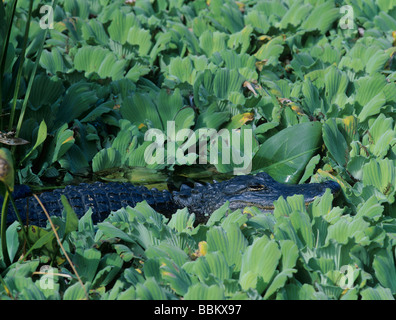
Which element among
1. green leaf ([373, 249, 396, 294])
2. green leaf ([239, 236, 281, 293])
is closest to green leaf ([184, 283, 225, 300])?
green leaf ([239, 236, 281, 293])

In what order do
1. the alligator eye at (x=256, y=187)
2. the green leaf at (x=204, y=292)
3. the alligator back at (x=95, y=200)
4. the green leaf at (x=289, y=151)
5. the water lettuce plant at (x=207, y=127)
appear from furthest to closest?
1. the green leaf at (x=289, y=151)
2. the alligator eye at (x=256, y=187)
3. the alligator back at (x=95, y=200)
4. the water lettuce plant at (x=207, y=127)
5. the green leaf at (x=204, y=292)

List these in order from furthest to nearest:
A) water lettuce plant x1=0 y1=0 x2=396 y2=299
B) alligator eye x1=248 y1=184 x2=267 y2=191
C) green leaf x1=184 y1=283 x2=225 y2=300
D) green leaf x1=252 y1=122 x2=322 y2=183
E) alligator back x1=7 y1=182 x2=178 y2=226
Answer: green leaf x1=252 y1=122 x2=322 y2=183 < alligator eye x1=248 y1=184 x2=267 y2=191 < alligator back x1=7 y1=182 x2=178 y2=226 < water lettuce plant x1=0 y1=0 x2=396 y2=299 < green leaf x1=184 y1=283 x2=225 y2=300

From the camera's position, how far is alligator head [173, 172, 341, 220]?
8.41 ft

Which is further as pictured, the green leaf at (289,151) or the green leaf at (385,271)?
the green leaf at (289,151)

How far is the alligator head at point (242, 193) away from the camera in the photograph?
2564 millimetres

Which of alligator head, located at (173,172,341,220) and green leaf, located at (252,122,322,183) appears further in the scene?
green leaf, located at (252,122,322,183)

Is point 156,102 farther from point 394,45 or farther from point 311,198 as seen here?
point 394,45

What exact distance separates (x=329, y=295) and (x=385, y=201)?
71cm

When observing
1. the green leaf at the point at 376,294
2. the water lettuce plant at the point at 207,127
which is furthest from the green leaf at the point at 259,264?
the green leaf at the point at 376,294

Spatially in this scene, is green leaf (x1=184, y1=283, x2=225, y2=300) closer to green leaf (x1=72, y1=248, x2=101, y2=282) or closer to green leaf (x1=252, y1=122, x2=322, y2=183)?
Result: green leaf (x1=72, y1=248, x2=101, y2=282)

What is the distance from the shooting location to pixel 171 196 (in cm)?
278

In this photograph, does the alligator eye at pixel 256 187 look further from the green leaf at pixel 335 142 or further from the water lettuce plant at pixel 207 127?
Answer: the green leaf at pixel 335 142

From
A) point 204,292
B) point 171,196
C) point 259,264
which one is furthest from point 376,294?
point 171,196

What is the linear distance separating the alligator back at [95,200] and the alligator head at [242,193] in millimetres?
106
